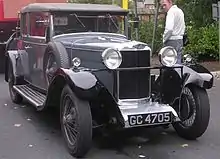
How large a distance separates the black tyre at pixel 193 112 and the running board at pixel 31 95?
2.01m

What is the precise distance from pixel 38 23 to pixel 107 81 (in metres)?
2.40

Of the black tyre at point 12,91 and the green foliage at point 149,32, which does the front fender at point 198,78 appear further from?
the green foliage at point 149,32

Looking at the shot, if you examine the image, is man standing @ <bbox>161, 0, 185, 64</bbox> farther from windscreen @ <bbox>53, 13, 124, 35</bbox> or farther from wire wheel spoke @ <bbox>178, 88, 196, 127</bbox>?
wire wheel spoke @ <bbox>178, 88, 196, 127</bbox>

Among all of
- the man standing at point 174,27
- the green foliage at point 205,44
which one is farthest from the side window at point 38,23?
the green foliage at point 205,44

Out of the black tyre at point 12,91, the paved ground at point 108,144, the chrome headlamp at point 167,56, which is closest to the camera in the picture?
the paved ground at point 108,144

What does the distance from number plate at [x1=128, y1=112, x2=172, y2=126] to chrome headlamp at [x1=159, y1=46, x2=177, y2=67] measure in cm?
70

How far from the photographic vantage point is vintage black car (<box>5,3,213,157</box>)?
5.79 m

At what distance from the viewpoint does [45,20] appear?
300 inches

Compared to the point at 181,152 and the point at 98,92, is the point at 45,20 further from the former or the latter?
the point at 181,152

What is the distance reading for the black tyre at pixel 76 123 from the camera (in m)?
5.64

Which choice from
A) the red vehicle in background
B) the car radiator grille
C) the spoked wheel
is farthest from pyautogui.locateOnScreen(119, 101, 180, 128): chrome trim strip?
the red vehicle in background

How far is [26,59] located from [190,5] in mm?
9053

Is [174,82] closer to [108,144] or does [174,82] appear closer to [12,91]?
[108,144]

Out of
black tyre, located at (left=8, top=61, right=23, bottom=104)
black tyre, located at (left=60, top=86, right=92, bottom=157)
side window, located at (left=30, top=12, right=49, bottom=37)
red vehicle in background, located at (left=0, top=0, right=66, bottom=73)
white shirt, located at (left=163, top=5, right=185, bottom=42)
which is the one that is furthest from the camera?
red vehicle in background, located at (left=0, top=0, right=66, bottom=73)
